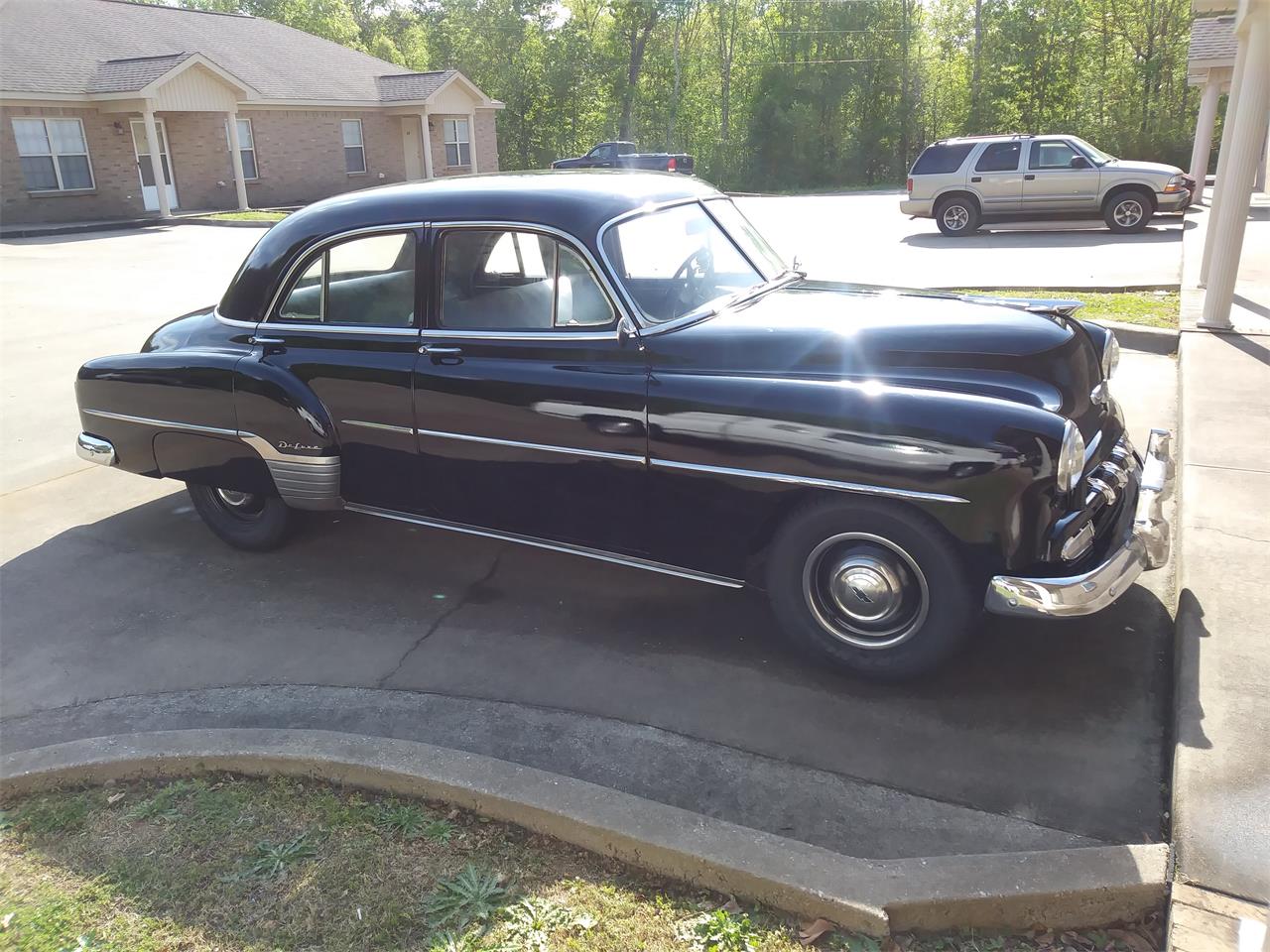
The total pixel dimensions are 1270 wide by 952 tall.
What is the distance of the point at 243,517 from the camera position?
18.2ft

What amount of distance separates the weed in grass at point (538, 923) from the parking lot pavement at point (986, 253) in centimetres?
1040

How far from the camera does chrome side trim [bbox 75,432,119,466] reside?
5512mm

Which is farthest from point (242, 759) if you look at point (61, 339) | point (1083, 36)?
point (1083, 36)

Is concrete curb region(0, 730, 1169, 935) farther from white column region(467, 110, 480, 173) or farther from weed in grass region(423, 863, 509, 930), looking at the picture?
white column region(467, 110, 480, 173)

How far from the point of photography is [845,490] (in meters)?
3.70

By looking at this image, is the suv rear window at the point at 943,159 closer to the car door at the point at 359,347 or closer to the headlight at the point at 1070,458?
the car door at the point at 359,347

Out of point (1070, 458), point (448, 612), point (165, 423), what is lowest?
point (448, 612)

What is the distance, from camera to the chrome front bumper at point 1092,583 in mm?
3430

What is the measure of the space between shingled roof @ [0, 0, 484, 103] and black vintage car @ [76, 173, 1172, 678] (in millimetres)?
23893

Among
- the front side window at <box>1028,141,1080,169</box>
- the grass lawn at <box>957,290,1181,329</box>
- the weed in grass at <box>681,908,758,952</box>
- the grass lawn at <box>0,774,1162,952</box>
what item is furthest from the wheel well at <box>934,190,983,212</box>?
the weed in grass at <box>681,908,758,952</box>

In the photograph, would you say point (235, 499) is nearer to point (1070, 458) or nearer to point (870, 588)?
point (870, 588)

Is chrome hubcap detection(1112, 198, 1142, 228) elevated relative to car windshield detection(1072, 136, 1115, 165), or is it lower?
lower

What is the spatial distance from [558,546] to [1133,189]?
620 inches

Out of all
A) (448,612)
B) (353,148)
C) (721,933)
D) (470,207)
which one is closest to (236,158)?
(353,148)
